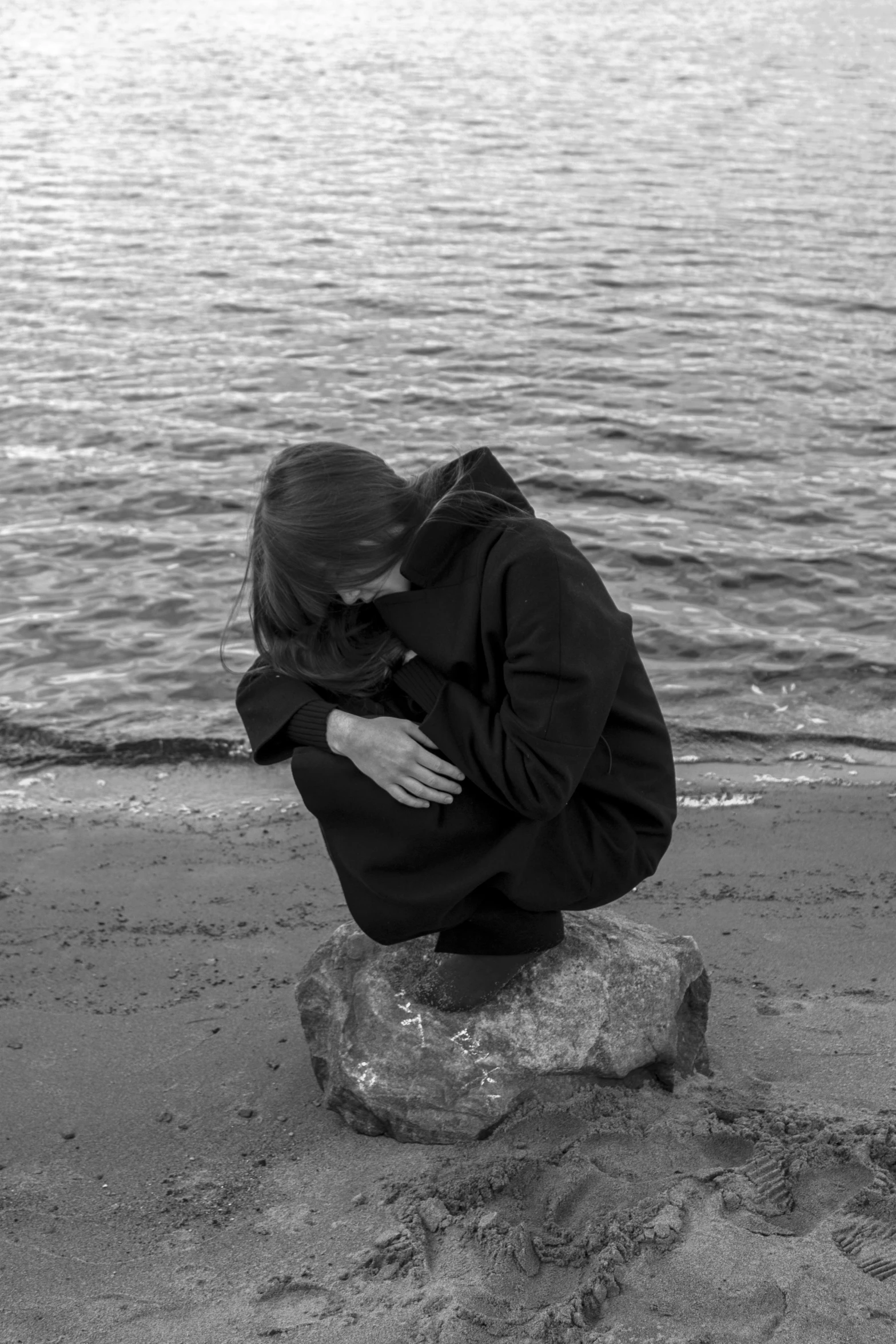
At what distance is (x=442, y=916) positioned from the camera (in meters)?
3.06

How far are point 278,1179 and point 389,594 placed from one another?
1.38 meters

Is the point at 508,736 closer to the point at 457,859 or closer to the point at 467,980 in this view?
the point at 457,859

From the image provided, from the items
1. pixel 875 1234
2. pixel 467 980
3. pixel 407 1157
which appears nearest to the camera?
pixel 875 1234

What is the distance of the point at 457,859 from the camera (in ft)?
10.0

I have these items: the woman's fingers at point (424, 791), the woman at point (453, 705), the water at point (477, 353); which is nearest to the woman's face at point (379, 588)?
the woman at point (453, 705)

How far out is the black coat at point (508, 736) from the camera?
2854mm

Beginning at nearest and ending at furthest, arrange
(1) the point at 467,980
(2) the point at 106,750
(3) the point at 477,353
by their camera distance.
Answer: (1) the point at 467,980
(2) the point at 106,750
(3) the point at 477,353

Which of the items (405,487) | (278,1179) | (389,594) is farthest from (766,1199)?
(405,487)

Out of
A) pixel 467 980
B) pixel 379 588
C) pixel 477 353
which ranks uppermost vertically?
pixel 379 588

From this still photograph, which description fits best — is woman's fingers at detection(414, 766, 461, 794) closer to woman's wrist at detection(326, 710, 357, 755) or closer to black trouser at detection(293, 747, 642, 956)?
black trouser at detection(293, 747, 642, 956)

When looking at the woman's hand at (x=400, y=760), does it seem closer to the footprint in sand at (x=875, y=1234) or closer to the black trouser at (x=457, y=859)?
the black trouser at (x=457, y=859)

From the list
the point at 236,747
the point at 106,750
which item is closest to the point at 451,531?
the point at 236,747

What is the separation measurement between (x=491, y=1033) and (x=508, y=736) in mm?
825

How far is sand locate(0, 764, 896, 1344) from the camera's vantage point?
260cm
